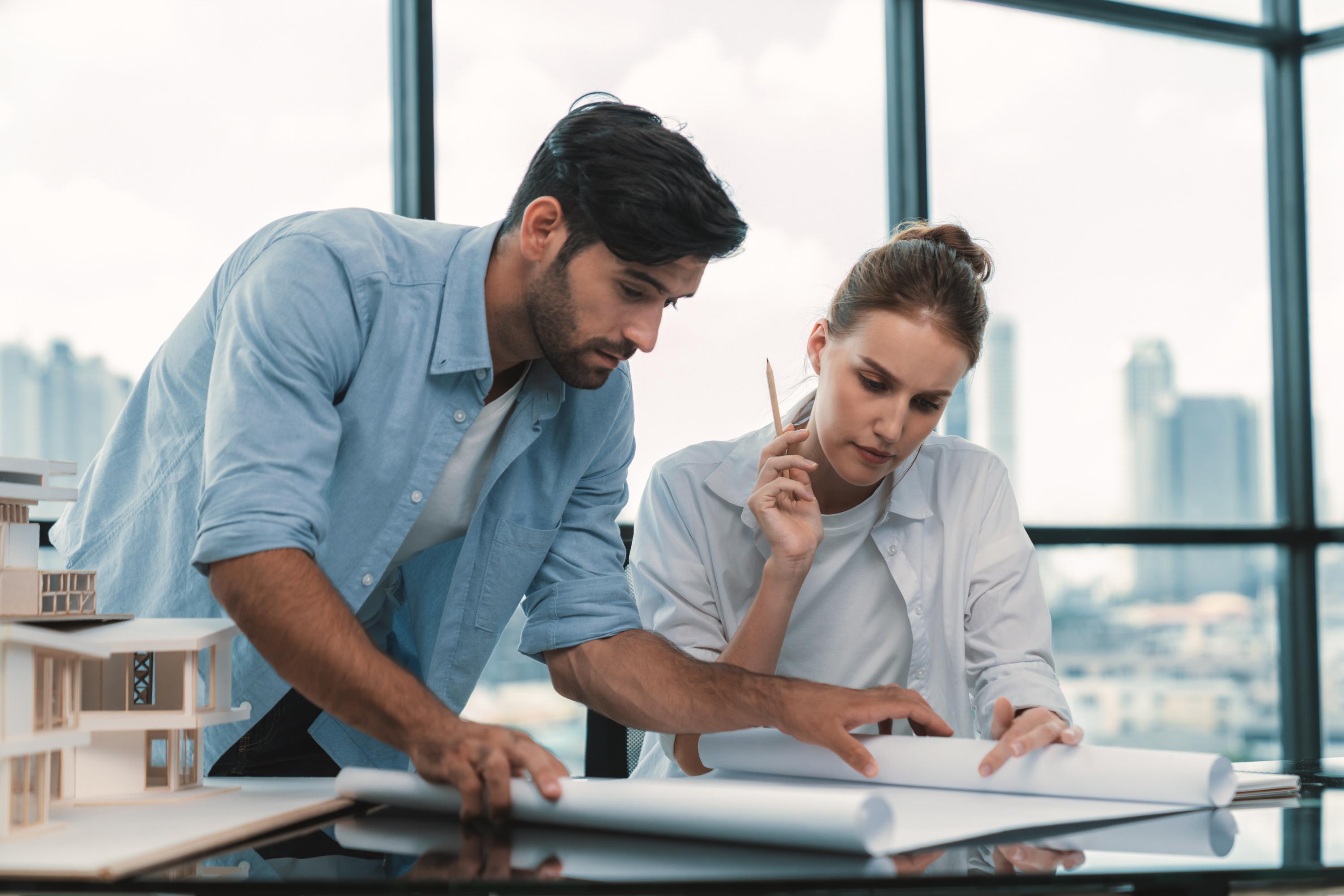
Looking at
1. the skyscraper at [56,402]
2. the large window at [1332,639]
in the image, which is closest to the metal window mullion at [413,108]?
the skyscraper at [56,402]

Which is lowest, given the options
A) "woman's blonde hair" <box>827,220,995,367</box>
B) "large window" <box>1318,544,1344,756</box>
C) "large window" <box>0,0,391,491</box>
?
"large window" <box>1318,544,1344,756</box>

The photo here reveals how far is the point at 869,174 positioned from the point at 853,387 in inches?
66.1

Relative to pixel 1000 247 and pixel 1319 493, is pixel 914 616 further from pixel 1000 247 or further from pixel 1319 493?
pixel 1319 493

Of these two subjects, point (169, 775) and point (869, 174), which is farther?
point (869, 174)

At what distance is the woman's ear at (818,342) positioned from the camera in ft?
5.71

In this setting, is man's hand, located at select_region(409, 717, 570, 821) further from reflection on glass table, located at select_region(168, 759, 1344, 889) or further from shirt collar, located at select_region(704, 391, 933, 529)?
shirt collar, located at select_region(704, 391, 933, 529)

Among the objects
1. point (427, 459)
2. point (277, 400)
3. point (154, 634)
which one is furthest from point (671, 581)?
point (154, 634)

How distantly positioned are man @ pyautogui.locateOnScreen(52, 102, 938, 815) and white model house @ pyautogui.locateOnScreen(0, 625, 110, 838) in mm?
174

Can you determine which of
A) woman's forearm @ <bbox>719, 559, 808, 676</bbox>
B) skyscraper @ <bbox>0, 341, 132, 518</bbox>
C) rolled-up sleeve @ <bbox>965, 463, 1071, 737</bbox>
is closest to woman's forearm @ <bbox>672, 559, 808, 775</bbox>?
woman's forearm @ <bbox>719, 559, 808, 676</bbox>

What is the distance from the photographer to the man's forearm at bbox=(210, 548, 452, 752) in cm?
100

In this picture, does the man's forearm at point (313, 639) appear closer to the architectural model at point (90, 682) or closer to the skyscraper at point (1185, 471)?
the architectural model at point (90, 682)

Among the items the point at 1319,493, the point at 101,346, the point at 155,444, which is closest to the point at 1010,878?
the point at 155,444

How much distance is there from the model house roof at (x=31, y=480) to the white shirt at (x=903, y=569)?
2.52 ft

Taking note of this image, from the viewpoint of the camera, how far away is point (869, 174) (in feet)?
10.2
